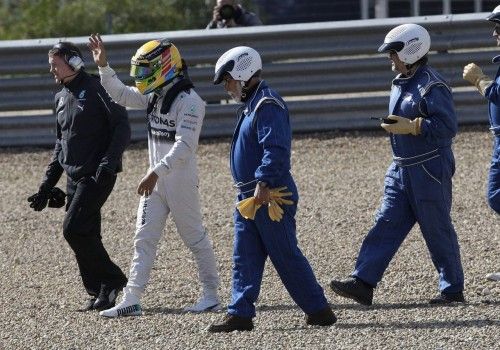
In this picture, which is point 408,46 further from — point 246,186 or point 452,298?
point 452,298

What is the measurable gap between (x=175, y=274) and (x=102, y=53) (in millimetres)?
1942

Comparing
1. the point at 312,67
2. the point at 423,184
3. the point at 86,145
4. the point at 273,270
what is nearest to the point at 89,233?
the point at 86,145

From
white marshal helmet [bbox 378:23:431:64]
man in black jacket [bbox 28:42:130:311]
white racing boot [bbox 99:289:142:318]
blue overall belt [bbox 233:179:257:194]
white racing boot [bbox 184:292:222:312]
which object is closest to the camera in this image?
blue overall belt [bbox 233:179:257:194]

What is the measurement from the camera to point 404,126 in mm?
8117

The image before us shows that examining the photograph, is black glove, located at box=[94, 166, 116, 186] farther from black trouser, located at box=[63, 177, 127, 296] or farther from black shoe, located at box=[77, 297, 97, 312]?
black shoe, located at box=[77, 297, 97, 312]

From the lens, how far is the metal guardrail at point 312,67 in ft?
46.5

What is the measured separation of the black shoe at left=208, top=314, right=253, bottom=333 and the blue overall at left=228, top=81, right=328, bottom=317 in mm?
30

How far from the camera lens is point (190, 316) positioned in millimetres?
8469

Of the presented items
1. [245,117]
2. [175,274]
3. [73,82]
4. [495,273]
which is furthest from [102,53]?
[495,273]

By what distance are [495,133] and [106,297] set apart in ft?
9.12

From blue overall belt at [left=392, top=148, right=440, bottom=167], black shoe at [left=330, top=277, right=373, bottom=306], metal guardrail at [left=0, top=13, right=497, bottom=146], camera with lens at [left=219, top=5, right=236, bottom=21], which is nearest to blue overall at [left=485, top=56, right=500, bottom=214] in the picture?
blue overall belt at [left=392, top=148, right=440, bottom=167]

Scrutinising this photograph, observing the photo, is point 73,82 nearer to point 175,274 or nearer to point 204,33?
point 175,274

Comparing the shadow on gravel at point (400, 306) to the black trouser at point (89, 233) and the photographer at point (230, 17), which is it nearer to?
the black trouser at point (89, 233)

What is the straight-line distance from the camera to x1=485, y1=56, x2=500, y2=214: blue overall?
869 cm
